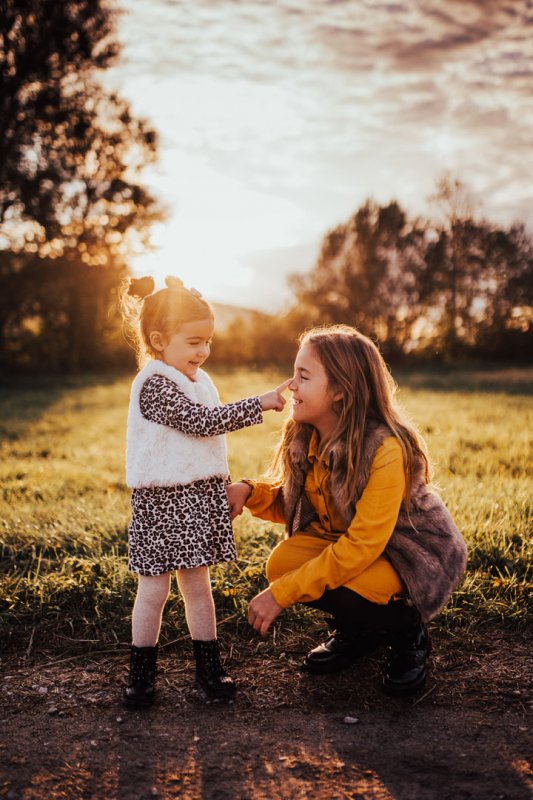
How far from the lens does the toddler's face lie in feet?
9.32

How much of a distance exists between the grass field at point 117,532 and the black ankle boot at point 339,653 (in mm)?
432

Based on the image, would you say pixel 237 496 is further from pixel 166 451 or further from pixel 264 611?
pixel 264 611

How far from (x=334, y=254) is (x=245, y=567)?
71.5 ft

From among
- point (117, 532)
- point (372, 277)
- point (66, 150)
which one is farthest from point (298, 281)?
point (117, 532)

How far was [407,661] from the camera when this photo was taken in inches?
110

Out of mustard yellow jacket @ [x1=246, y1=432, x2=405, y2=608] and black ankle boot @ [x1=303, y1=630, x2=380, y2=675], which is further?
black ankle boot @ [x1=303, y1=630, x2=380, y2=675]

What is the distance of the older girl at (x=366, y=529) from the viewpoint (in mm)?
2627

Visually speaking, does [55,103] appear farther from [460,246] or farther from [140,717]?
[140,717]

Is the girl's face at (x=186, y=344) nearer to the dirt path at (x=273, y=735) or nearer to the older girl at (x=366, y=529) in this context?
the older girl at (x=366, y=529)

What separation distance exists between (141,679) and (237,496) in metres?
0.89

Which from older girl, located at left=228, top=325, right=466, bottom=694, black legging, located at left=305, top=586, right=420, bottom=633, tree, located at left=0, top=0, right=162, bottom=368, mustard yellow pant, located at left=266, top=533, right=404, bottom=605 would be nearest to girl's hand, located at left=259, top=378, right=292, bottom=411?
older girl, located at left=228, top=325, right=466, bottom=694

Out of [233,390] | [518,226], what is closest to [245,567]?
[233,390]

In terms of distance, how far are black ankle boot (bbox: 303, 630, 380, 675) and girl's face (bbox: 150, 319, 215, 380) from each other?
1412mm

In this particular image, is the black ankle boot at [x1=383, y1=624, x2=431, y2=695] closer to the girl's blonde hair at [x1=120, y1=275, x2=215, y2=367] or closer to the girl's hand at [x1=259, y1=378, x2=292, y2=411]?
the girl's hand at [x1=259, y1=378, x2=292, y2=411]
